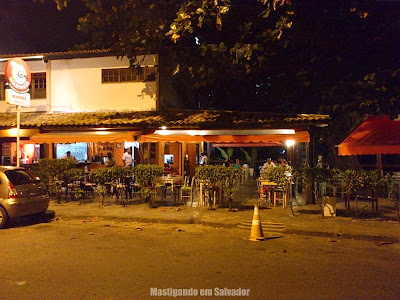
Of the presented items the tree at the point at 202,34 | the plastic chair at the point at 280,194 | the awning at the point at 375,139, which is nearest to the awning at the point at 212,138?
the plastic chair at the point at 280,194

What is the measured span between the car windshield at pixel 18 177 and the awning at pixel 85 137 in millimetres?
3402

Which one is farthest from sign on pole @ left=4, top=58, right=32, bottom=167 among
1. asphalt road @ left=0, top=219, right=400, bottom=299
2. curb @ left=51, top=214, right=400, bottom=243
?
asphalt road @ left=0, top=219, right=400, bottom=299

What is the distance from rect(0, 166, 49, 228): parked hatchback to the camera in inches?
364

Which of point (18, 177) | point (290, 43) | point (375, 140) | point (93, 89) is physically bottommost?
point (18, 177)

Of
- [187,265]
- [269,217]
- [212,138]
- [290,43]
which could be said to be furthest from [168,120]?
[187,265]

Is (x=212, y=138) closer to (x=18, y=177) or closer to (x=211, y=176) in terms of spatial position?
(x=211, y=176)

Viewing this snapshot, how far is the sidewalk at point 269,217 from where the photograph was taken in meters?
8.88

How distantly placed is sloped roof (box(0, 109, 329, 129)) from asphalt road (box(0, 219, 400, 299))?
16.1ft

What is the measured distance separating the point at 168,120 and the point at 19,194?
5.95 metres

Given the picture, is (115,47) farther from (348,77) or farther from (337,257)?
(337,257)

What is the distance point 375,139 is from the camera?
12359 mm

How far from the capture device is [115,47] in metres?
14.4

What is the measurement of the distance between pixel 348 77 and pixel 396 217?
4955 mm

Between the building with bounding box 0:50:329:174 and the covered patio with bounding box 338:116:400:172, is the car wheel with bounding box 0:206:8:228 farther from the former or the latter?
the covered patio with bounding box 338:116:400:172
